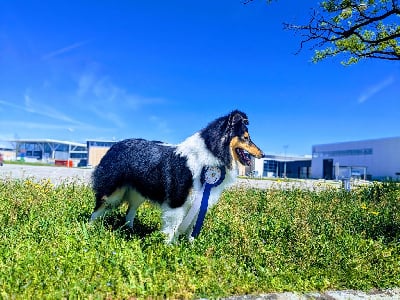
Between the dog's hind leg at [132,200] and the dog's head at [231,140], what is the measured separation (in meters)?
1.34

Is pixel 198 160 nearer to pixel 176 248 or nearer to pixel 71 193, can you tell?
pixel 176 248

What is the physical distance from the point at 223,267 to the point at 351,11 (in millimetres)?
7874

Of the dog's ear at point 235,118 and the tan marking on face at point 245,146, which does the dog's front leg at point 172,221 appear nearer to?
the tan marking on face at point 245,146

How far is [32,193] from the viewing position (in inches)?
262

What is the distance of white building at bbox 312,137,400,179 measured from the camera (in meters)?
52.1

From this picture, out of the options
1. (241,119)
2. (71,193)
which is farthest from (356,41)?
(71,193)

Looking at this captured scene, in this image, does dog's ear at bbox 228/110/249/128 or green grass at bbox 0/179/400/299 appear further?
dog's ear at bbox 228/110/249/128

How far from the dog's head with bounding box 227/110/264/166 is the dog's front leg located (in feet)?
3.00

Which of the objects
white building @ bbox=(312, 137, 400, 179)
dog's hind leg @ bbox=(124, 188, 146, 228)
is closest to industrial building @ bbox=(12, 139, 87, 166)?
white building @ bbox=(312, 137, 400, 179)

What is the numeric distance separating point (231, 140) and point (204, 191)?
672 millimetres

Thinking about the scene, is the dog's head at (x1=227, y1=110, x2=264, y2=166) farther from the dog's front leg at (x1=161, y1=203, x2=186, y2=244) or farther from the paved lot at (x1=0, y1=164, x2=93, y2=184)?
the paved lot at (x1=0, y1=164, x2=93, y2=184)

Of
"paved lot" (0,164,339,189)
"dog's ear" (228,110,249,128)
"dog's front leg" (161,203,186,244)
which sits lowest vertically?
"dog's front leg" (161,203,186,244)

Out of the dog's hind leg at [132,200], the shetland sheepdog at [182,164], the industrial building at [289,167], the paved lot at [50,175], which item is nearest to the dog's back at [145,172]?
the shetland sheepdog at [182,164]

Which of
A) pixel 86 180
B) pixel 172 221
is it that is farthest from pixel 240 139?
pixel 86 180
